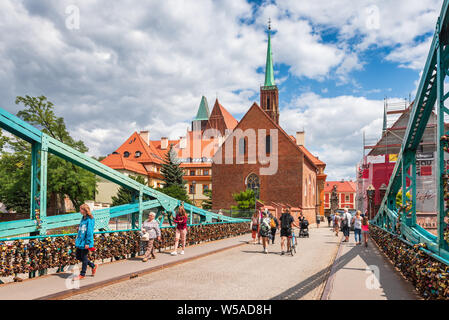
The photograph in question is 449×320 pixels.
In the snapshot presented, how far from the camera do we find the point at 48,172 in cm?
3344

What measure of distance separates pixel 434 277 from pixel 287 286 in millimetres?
2870

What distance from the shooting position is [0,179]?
117 ft

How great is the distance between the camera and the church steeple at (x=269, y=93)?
239 feet

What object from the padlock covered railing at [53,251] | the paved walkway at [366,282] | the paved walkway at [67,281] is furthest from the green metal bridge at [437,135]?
the padlock covered railing at [53,251]

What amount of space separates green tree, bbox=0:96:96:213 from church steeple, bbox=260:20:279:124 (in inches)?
1744

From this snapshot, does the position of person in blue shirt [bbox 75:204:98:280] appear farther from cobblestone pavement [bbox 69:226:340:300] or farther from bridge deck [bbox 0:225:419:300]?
cobblestone pavement [bbox 69:226:340:300]

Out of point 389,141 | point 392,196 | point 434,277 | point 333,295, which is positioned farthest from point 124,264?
point 389,141

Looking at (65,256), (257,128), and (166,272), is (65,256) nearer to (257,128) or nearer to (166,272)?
(166,272)

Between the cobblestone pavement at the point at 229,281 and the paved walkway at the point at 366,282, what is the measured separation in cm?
32

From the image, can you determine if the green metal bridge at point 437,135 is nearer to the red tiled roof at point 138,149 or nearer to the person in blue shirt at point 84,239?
the person in blue shirt at point 84,239

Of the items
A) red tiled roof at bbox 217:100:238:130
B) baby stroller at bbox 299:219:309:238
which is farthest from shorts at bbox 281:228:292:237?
red tiled roof at bbox 217:100:238:130

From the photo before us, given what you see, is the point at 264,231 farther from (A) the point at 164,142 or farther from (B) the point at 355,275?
(A) the point at 164,142

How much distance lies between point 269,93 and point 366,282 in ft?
222

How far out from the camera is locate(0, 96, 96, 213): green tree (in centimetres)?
3403
